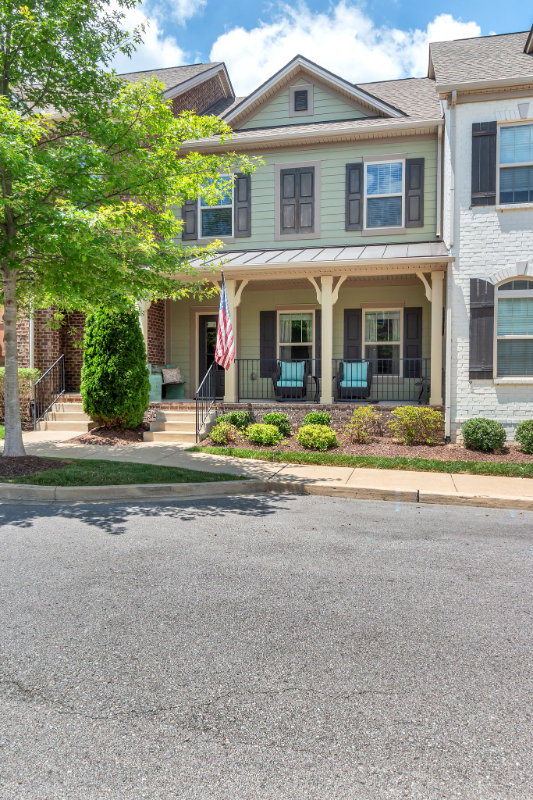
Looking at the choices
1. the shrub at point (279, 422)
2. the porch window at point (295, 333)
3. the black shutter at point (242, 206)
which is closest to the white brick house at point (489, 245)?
the shrub at point (279, 422)

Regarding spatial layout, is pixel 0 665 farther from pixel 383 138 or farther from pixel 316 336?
pixel 383 138

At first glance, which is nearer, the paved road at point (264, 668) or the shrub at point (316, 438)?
the paved road at point (264, 668)

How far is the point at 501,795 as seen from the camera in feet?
6.87

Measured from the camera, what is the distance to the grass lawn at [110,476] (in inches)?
298

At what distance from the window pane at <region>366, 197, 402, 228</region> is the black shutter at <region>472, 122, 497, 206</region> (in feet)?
8.16

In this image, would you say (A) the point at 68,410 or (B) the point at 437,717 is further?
(A) the point at 68,410

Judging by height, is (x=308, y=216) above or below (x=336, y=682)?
above

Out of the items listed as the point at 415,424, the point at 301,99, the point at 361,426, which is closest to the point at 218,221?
the point at 301,99

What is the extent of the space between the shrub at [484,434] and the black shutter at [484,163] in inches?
172

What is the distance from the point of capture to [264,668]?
9.75ft

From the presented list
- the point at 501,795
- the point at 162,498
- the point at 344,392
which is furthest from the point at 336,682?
the point at 344,392

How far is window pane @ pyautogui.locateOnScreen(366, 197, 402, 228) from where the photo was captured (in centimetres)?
1317

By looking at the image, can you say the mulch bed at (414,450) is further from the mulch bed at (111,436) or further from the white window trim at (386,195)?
the white window trim at (386,195)

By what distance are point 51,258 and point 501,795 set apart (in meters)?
8.52
